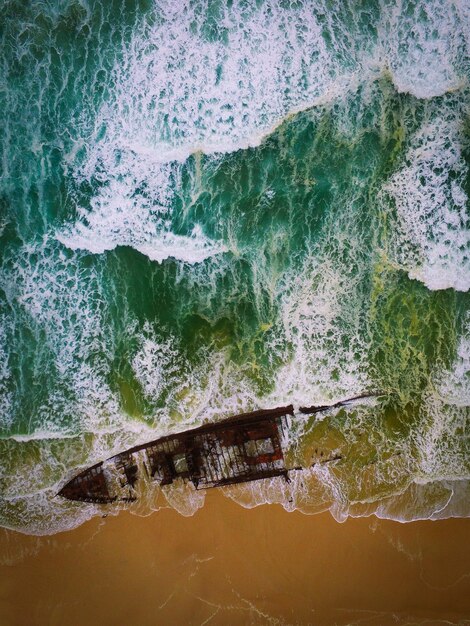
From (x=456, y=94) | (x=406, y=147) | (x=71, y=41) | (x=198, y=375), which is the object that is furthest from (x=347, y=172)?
(x=71, y=41)

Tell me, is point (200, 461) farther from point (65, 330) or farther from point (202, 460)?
point (65, 330)

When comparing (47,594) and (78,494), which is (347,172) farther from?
(47,594)

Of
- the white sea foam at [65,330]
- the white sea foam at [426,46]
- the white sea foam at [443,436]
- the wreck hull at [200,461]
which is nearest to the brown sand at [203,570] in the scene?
the wreck hull at [200,461]

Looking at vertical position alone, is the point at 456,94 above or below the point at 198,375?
above

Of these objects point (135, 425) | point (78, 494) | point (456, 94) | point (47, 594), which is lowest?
point (47, 594)

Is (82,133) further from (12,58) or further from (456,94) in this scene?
(456,94)

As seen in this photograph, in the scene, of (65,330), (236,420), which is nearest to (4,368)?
(65,330)

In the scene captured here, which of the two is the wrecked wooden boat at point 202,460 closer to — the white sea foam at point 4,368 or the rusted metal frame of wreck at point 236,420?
the rusted metal frame of wreck at point 236,420
